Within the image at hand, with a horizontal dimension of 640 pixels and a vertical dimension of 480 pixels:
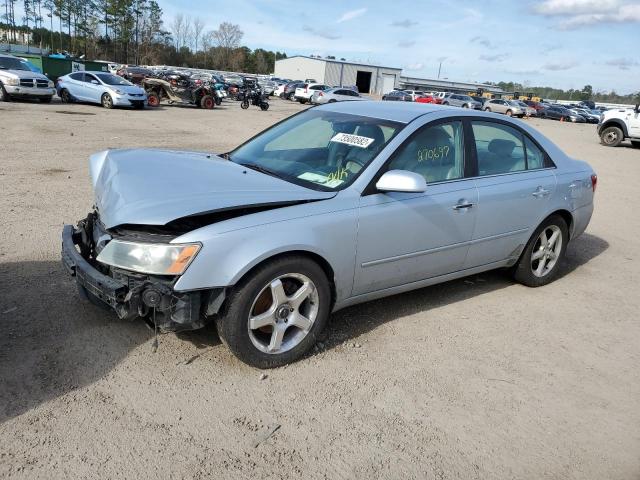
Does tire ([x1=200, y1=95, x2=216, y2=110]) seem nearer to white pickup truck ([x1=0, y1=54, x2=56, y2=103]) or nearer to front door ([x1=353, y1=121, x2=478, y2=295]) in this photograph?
white pickup truck ([x1=0, y1=54, x2=56, y2=103])

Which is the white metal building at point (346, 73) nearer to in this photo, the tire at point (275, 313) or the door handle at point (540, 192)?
the door handle at point (540, 192)

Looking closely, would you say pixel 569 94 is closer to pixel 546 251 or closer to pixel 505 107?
pixel 505 107

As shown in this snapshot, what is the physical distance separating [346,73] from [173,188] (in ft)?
269

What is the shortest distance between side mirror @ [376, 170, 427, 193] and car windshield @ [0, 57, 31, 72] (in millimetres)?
22376

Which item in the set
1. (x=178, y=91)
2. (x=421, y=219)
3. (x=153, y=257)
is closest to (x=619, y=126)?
(x=178, y=91)

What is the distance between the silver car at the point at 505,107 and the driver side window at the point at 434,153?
42862mm

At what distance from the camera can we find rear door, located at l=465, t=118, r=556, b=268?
4195 millimetres

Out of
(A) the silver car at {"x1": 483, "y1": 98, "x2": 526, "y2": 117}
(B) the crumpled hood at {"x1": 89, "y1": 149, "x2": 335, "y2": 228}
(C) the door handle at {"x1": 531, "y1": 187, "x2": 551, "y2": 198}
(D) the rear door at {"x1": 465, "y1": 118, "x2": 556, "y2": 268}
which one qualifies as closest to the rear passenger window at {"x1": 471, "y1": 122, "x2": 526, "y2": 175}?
(D) the rear door at {"x1": 465, "y1": 118, "x2": 556, "y2": 268}

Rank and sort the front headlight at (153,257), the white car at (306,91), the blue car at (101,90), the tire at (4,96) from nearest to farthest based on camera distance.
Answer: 1. the front headlight at (153,257)
2. the tire at (4,96)
3. the blue car at (101,90)
4. the white car at (306,91)

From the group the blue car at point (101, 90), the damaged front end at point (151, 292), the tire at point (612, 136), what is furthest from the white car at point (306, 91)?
the damaged front end at point (151, 292)

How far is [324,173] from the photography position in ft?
12.0

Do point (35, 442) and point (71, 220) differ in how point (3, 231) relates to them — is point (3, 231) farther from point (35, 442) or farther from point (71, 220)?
point (35, 442)

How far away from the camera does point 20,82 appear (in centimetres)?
1986

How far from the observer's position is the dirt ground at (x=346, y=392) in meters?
2.55
